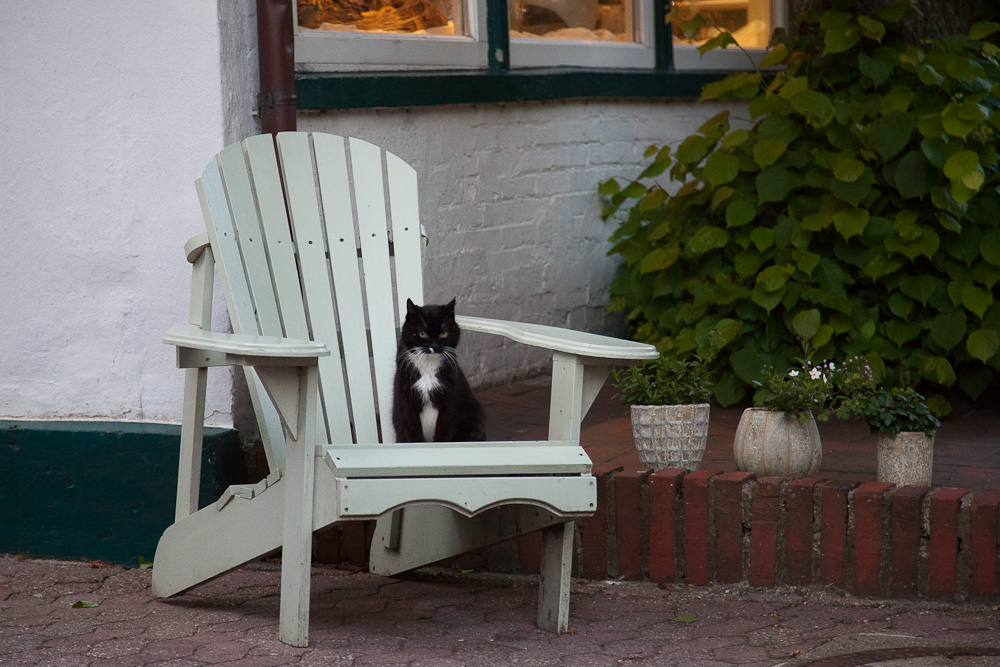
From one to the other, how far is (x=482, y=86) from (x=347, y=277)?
54.2 inches

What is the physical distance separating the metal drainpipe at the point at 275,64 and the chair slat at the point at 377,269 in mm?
252

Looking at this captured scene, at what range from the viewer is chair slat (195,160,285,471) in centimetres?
290

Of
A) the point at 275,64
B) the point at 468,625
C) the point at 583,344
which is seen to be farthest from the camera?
the point at 275,64

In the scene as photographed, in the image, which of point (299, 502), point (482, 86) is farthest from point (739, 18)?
point (299, 502)

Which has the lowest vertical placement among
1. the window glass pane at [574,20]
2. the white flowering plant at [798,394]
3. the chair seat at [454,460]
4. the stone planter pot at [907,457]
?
the stone planter pot at [907,457]

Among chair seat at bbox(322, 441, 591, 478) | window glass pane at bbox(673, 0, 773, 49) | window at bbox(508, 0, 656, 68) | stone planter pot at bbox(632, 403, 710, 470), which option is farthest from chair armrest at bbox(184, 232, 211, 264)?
window glass pane at bbox(673, 0, 773, 49)

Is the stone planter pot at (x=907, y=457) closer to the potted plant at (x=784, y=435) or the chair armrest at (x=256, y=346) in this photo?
the potted plant at (x=784, y=435)

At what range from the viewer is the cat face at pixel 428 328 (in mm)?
3025

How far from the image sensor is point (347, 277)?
10.4 feet

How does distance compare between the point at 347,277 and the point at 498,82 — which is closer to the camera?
the point at 347,277

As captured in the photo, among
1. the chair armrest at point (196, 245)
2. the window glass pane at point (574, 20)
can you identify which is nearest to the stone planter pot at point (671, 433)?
the chair armrest at point (196, 245)

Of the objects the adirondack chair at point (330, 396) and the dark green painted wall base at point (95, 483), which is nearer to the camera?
the adirondack chair at point (330, 396)

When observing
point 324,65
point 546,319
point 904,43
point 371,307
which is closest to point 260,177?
point 371,307

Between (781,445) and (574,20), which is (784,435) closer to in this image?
(781,445)
